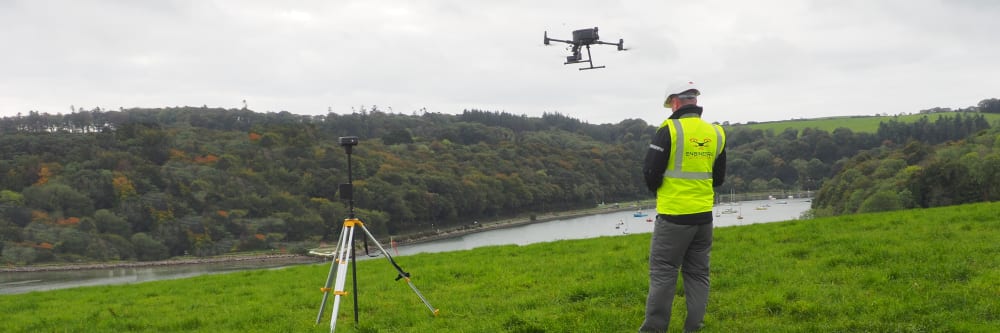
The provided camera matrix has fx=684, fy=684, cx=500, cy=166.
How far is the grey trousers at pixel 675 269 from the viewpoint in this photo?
16.6 ft

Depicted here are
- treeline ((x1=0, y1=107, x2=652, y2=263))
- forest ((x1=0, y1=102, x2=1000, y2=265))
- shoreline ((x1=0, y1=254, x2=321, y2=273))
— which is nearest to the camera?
shoreline ((x1=0, y1=254, x2=321, y2=273))

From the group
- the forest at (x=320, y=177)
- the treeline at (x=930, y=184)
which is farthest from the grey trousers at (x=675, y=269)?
the forest at (x=320, y=177)

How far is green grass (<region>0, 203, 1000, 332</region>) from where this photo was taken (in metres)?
5.76

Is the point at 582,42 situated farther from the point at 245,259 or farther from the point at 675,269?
the point at 245,259

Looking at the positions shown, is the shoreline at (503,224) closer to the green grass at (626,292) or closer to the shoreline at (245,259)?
the shoreline at (245,259)

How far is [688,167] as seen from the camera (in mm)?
5000

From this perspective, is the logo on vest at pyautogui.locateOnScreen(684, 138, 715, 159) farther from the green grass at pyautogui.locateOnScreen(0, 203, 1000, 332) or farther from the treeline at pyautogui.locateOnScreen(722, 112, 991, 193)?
the treeline at pyautogui.locateOnScreen(722, 112, 991, 193)

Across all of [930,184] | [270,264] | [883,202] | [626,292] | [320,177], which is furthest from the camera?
[320,177]

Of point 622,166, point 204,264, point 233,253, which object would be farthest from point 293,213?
point 622,166

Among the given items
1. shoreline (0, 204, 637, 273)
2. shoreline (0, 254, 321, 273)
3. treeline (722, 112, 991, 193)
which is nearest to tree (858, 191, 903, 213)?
shoreline (0, 204, 637, 273)

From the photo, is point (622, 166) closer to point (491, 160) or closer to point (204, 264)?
point (491, 160)

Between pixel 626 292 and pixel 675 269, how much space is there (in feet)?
6.71

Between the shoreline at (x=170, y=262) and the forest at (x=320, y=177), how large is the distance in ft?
10.1

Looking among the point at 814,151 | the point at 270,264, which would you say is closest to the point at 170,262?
the point at 270,264
